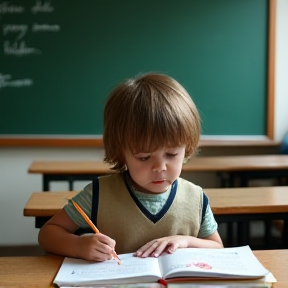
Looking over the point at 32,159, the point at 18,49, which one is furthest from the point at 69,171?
the point at 18,49

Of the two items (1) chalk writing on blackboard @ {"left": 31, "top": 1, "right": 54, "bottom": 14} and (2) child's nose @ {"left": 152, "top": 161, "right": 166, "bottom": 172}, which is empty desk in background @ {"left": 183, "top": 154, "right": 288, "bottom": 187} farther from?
(2) child's nose @ {"left": 152, "top": 161, "right": 166, "bottom": 172}

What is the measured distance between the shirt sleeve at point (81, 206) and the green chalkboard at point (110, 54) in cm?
253

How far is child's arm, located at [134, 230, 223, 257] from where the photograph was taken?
1.15m

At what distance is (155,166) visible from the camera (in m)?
1.17

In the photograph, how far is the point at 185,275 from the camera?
1012mm

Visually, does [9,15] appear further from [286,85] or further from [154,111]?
[154,111]

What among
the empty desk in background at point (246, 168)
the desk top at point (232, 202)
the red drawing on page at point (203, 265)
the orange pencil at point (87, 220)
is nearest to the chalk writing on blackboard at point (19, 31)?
the empty desk in background at point (246, 168)

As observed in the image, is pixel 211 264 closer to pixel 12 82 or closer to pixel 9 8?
pixel 12 82

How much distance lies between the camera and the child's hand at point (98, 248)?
44.0 inches

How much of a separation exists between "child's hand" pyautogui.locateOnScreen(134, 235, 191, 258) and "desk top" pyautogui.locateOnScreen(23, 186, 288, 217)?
670mm

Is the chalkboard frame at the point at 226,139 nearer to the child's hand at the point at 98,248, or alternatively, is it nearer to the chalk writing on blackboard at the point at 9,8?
the chalk writing on blackboard at the point at 9,8

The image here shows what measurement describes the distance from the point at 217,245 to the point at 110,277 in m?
0.41

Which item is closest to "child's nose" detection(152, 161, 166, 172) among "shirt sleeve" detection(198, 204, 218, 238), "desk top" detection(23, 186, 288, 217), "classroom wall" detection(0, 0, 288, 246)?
"shirt sleeve" detection(198, 204, 218, 238)

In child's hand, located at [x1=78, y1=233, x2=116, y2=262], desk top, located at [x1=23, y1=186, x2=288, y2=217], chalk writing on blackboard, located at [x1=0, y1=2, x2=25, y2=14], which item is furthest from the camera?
chalk writing on blackboard, located at [x1=0, y1=2, x2=25, y2=14]
